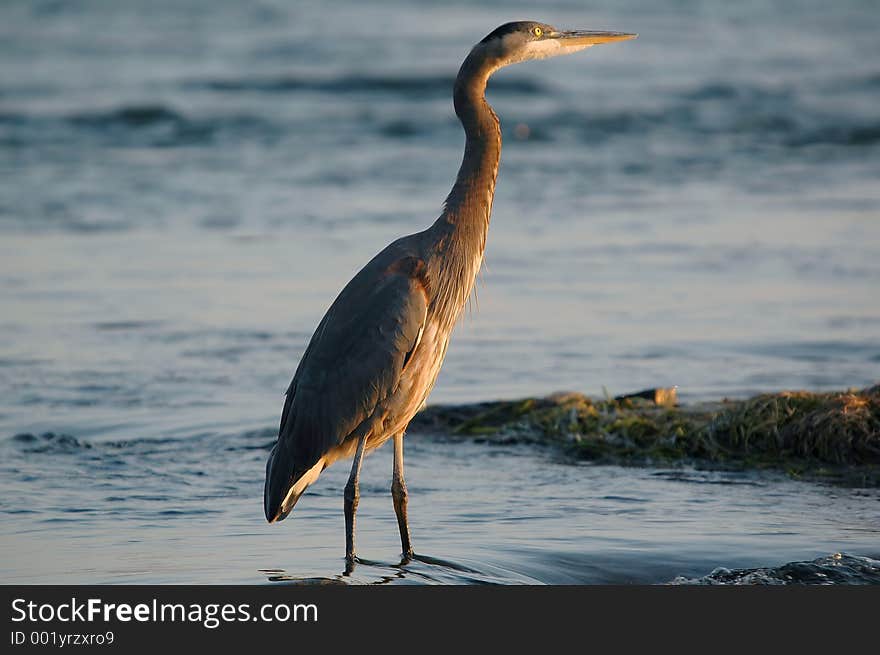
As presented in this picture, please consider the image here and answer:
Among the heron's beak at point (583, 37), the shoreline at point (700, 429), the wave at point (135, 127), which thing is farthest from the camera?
the wave at point (135, 127)

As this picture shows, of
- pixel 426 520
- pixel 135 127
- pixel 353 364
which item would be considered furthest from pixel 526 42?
pixel 135 127

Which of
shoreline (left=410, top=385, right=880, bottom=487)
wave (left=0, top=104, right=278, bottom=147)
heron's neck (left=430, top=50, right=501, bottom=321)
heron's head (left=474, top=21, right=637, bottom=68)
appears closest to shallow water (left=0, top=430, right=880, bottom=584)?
shoreline (left=410, top=385, right=880, bottom=487)

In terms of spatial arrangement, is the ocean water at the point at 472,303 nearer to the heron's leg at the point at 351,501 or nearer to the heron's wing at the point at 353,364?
the heron's leg at the point at 351,501

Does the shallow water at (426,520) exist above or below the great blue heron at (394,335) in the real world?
below

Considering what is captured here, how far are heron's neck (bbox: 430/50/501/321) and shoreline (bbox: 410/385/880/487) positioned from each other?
179 centimetres

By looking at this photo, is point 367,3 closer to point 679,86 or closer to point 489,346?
point 679,86

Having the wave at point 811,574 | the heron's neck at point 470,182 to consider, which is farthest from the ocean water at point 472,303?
the heron's neck at point 470,182

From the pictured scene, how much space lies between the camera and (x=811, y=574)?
566 cm

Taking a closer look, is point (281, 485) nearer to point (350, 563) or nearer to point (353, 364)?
point (350, 563)

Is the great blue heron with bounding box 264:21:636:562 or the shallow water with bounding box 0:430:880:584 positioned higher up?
the great blue heron with bounding box 264:21:636:562

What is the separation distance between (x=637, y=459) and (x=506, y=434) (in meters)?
0.80

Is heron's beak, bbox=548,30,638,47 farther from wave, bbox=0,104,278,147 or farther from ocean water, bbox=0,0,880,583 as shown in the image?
wave, bbox=0,104,278,147

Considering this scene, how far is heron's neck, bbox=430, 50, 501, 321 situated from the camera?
6434 mm

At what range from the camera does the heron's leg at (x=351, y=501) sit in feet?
20.1
